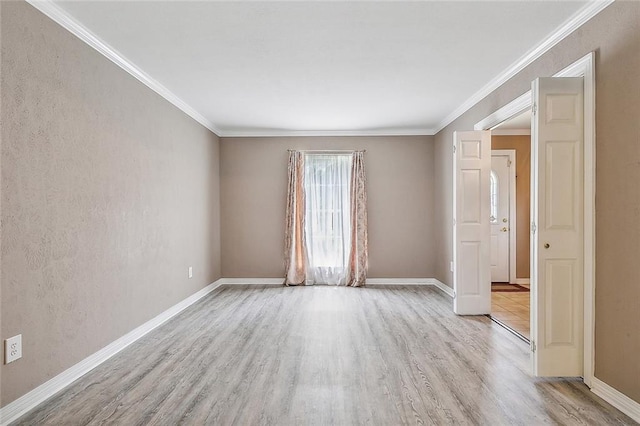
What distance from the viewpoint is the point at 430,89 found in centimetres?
418

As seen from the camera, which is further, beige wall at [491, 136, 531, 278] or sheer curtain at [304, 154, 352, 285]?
beige wall at [491, 136, 531, 278]

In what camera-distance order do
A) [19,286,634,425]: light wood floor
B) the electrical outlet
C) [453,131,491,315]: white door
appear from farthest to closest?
[453,131,491,315]: white door
[19,286,634,425]: light wood floor
the electrical outlet

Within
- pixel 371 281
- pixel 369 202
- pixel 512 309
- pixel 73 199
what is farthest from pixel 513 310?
pixel 73 199

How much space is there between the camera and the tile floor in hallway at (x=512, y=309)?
4031mm

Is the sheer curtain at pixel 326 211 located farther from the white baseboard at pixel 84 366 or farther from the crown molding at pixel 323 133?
the white baseboard at pixel 84 366

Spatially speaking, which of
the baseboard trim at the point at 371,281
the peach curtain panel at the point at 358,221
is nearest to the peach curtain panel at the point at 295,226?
the baseboard trim at the point at 371,281

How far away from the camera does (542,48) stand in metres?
3.07

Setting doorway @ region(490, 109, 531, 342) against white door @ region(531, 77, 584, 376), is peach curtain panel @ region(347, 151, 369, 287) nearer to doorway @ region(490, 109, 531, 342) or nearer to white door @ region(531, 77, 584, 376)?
doorway @ region(490, 109, 531, 342)

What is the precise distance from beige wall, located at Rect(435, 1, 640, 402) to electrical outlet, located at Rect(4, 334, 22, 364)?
361cm

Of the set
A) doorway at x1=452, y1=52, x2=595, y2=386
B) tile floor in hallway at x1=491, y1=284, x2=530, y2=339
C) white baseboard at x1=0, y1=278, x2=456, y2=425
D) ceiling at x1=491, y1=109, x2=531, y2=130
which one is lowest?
tile floor in hallway at x1=491, y1=284, x2=530, y2=339

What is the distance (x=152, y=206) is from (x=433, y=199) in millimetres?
4396

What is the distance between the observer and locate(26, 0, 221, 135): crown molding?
245 centimetres

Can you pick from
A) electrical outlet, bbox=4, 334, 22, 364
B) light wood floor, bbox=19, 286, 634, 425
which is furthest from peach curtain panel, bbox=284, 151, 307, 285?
electrical outlet, bbox=4, 334, 22, 364

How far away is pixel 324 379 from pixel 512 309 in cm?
320
